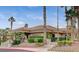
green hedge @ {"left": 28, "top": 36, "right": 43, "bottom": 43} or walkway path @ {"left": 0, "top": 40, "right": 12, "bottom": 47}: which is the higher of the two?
green hedge @ {"left": 28, "top": 36, "right": 43, "bottom": 43}

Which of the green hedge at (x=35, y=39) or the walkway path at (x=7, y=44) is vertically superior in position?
the green hedge at (x=35, y=39)
